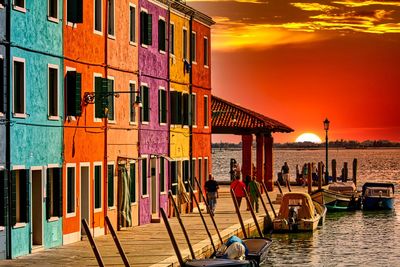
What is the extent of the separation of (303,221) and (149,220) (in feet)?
26.1

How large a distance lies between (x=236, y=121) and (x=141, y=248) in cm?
3199

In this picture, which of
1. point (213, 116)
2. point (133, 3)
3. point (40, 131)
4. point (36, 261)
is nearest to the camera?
point (36, 261)

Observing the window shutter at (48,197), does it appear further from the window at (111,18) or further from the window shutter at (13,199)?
the window at (111,18)

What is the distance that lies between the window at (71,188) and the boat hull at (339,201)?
2816cm

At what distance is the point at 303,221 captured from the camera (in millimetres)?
47906

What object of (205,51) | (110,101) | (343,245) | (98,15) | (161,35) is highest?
(205,51)

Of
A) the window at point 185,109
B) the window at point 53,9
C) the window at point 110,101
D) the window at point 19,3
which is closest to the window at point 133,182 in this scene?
the window at point 110,101

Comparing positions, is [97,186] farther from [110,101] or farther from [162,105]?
[162,105]

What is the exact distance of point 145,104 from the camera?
4331 centimetres

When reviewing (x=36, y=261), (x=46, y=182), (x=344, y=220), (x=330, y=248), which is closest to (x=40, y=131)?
(x=46, y=182)

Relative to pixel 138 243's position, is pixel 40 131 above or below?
above

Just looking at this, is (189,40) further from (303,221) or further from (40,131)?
(40,131)

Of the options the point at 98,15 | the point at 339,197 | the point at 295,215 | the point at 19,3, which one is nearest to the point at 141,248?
the point at 19,3

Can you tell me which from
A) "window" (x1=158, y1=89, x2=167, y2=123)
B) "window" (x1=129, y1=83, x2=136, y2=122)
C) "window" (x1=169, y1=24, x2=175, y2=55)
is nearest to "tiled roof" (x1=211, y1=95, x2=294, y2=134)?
"window" (x1=169, y1=24, x2=175, y2=55)
